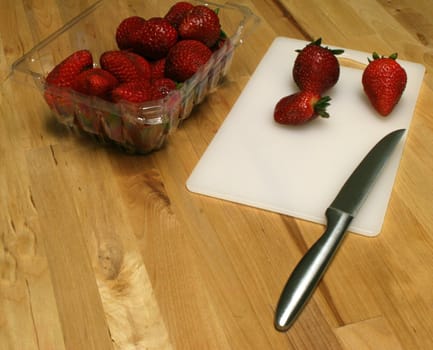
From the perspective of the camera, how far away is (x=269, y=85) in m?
0.95

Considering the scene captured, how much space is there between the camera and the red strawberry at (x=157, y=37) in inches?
33.3

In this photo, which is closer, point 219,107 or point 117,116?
point 117,116

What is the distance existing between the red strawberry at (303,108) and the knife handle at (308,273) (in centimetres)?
20

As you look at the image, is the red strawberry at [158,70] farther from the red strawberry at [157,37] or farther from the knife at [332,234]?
the knife at [332,234]

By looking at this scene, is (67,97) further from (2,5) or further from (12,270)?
(2,5)

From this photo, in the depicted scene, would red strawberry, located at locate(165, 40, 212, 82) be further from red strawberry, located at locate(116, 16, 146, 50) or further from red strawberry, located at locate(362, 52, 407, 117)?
red strawberry, located at locate(362, 52, 407, 117)

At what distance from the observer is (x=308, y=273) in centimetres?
63

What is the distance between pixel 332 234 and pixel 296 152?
18 centimetres

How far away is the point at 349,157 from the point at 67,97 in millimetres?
422

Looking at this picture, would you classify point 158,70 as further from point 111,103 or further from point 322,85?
point 322,85

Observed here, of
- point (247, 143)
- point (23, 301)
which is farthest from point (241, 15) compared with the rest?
point (23, 301)

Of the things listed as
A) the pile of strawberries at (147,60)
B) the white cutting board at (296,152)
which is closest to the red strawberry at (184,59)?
the pile of strawberries at (147,60)

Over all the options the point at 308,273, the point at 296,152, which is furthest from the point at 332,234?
the point at 296,152

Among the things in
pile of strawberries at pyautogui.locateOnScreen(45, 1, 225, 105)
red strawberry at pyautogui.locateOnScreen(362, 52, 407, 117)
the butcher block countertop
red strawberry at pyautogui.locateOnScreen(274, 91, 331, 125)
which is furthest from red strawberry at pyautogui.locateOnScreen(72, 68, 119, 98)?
red strawberry at pyautogui.locateOnScreen(362, 52, 407, 117)
